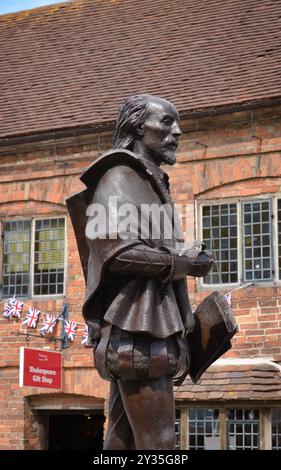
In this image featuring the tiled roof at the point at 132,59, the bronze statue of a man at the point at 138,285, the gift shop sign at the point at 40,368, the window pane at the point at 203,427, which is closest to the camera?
the bronze statue of a man at the point at 138,285

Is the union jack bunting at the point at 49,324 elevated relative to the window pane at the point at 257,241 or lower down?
lower down

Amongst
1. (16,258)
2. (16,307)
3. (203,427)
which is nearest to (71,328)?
(16,307)

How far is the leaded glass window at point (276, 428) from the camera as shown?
15203 mm

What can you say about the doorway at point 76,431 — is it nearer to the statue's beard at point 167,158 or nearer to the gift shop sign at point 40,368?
the gift shop sign at point 40,368

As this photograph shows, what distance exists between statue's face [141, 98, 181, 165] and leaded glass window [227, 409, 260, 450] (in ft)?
34.5

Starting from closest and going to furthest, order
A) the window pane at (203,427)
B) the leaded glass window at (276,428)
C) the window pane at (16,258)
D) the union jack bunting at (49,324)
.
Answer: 1. the leaded glass window at (276,428)
2. the window pane at (203,427)
3. the union jack bunting at (49,324)
4. the window pane at (16,258)

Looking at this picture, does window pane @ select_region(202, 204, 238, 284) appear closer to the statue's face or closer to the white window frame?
the white window frame

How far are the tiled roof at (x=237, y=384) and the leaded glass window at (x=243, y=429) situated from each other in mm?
364

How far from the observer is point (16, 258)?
703 inches

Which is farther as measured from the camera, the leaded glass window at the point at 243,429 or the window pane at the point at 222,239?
the window pane at the point at 222,239

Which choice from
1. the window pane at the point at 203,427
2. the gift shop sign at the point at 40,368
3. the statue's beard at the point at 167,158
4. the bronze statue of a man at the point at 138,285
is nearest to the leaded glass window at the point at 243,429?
the window pane at the point at 203,427

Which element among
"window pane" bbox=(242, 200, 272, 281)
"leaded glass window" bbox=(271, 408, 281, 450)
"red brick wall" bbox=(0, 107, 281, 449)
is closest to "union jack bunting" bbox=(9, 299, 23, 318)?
"red brick wall" bbox=(0, 107, 281, 449)

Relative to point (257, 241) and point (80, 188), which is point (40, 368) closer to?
point (80, 188)

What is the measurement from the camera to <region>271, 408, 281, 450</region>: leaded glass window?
1520 cm
